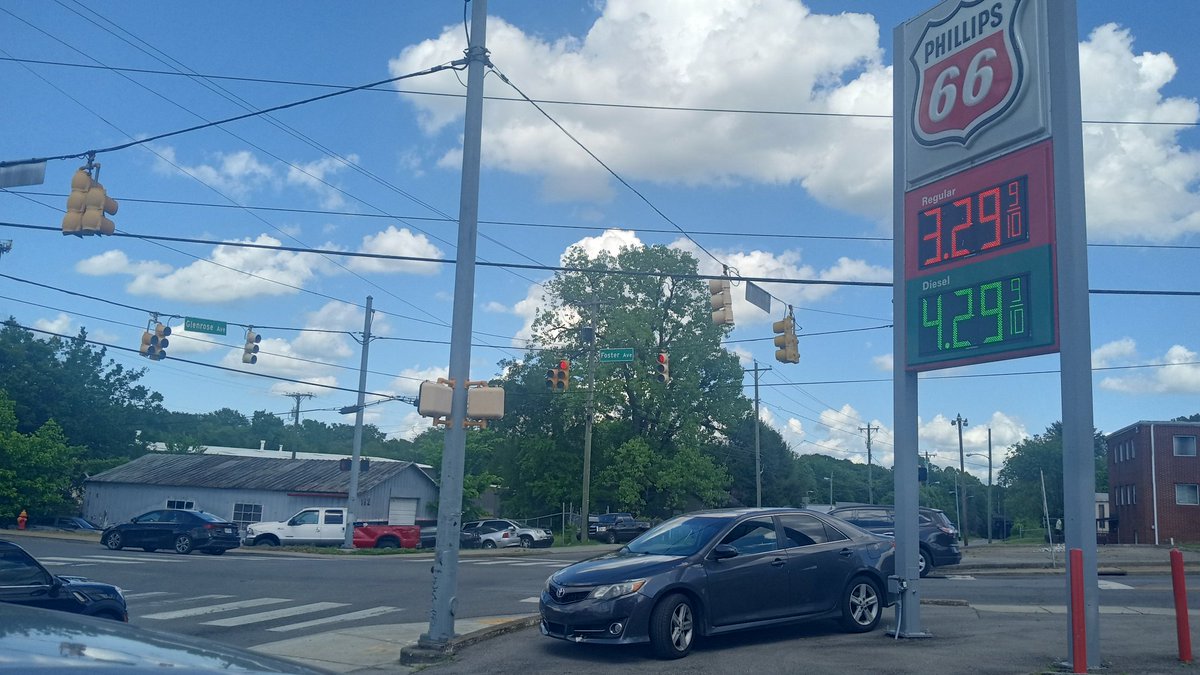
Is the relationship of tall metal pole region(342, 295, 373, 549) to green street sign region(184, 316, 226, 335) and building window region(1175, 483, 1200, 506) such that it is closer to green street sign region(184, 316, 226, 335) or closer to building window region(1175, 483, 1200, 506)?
green street sign region(184, 316, 226, 335)

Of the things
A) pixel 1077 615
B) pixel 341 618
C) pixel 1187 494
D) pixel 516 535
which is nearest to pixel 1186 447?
pixel 1187 494

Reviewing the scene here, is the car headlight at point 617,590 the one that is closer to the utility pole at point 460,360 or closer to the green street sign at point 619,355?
the utility pole at point 460,360

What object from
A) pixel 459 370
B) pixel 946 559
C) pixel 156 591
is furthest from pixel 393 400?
pixel 459 370

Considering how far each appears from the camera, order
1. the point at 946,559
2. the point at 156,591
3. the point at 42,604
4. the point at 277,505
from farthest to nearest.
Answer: the point at 277,505, the point at 946,559, the point at 156,591, the point at 42,604

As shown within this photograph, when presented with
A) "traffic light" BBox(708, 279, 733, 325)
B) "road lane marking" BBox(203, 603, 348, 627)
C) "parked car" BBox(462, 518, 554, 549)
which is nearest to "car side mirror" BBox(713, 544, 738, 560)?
"road lane marking" BBox(203, 603, 348, 627)

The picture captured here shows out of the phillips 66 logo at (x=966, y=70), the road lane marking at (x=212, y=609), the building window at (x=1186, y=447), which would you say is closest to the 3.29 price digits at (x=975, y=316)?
the phillips 66 logo at (x=966, y=70)

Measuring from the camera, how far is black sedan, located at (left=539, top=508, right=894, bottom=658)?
10250mm

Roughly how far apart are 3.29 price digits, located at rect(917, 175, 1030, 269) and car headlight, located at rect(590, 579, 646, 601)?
17.2 feet

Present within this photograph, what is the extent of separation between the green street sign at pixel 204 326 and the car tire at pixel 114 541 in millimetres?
10911

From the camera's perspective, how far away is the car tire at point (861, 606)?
1185 cm

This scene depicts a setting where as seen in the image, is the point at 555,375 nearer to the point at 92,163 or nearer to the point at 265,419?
the point at 92,163

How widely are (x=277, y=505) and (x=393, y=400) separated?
743 inches

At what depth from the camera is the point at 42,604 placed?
384 inches

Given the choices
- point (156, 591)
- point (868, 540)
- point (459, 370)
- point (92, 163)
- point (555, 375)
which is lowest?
point (156, 591)
